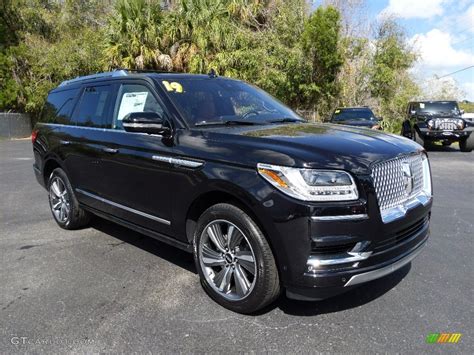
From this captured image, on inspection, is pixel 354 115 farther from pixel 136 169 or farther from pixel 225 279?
pixel 225 279

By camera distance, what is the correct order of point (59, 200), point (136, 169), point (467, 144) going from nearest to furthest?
point (136, 169), point (59, 200), point (467, 144)

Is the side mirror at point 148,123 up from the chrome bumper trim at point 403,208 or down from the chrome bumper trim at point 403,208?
up

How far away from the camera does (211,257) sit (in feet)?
11.6

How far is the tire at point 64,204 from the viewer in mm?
5391

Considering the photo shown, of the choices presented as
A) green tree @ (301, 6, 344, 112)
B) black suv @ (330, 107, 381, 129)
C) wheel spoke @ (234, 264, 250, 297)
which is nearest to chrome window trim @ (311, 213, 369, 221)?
wheel spoke @ (234, 264, 250, 297)

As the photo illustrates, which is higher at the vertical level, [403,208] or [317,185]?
[317,185]

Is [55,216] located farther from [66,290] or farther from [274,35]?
[274,35]

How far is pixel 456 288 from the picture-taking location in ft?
12.4

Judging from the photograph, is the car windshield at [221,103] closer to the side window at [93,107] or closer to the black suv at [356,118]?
the side window at [93,107]

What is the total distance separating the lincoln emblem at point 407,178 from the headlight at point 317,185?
65cm

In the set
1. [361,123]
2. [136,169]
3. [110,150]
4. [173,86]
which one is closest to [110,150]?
[110,150]

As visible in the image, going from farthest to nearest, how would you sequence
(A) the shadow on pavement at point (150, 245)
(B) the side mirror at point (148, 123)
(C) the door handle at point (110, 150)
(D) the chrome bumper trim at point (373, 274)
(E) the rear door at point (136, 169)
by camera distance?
(A) the shadow on pavement at point (150, 245) < (C) the door handle at point (110, 150) < (E) the rear door at point (136, 169) < (B) the side mirror at point (148, 123) < (D) the chrome bumper trim at point (373, 274)

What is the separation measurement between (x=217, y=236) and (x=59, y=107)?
11.3 feet

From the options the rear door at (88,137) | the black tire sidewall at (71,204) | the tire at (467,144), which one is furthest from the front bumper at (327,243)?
the tire at (467,144)
